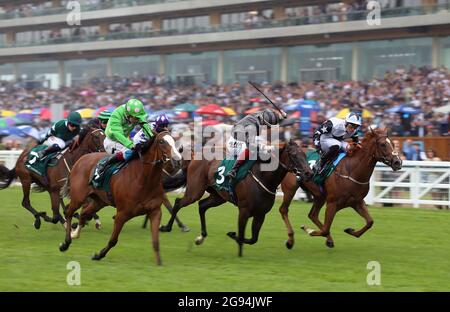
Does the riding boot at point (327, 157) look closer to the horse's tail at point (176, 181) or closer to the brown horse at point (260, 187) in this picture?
the brown horse at point (260, 187)

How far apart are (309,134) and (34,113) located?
1252 centimetres

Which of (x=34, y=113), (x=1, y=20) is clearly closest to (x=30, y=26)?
(x=1, y=20)

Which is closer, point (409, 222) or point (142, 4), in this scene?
point (409, 222)

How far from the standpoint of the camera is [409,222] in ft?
41.2

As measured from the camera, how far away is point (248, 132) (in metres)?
9.12

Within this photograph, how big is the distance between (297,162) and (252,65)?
91.3ft

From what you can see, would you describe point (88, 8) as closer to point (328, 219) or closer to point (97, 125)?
point (97, 125)

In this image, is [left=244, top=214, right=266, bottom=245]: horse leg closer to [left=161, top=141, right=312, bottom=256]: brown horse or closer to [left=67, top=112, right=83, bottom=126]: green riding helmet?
[left=161, top=141, right=312, bottom=256]: brown horse

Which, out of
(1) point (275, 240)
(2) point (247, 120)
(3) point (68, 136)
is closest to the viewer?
(2) point (247, 120)

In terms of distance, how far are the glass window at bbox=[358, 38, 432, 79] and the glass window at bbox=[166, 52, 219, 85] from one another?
336 inches

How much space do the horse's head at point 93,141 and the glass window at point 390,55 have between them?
20.1 metres

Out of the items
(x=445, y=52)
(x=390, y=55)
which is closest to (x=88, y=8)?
(x=390, y=55)
